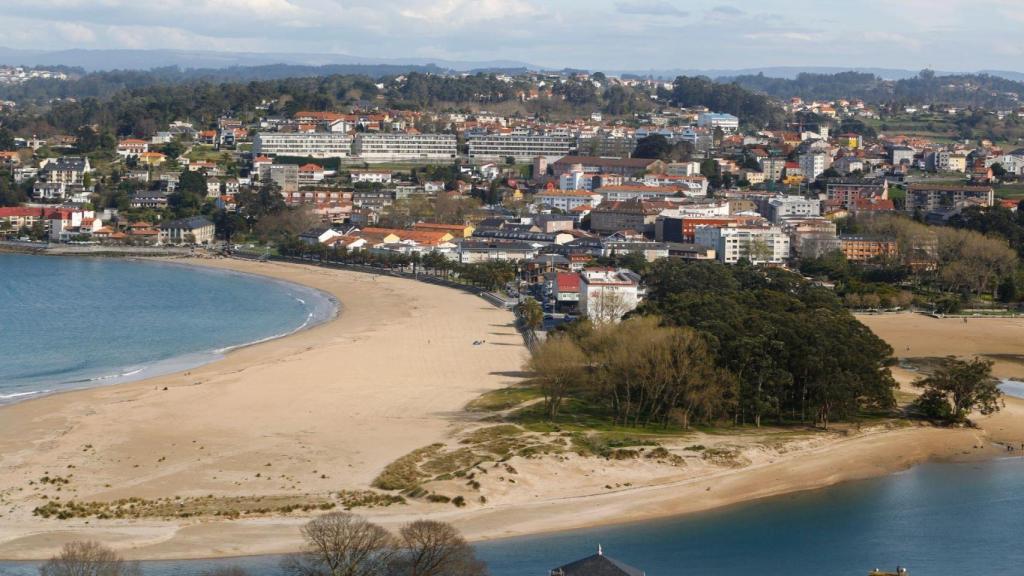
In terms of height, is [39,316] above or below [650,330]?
below

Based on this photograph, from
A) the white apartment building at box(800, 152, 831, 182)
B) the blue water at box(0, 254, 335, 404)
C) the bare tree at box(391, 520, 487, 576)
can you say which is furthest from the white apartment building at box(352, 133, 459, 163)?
the bare tree at box(391, 520, 487, 576)

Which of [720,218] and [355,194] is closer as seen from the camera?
[720,218]

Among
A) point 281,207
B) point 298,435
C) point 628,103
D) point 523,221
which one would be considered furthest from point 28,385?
point 628,103

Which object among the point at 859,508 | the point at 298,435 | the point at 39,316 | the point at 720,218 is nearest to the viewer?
the point at 859,508

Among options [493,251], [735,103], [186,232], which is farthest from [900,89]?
[493,251]

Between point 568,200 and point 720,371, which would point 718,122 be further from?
point 720,371

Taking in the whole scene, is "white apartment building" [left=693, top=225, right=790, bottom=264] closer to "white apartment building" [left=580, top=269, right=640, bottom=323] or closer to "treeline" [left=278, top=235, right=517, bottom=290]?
"treeline" [left=278, top=235, right=517, bottom=290]

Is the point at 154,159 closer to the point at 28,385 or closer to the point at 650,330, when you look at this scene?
the point at 28,385

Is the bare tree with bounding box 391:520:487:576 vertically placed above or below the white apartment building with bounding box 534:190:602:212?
above
